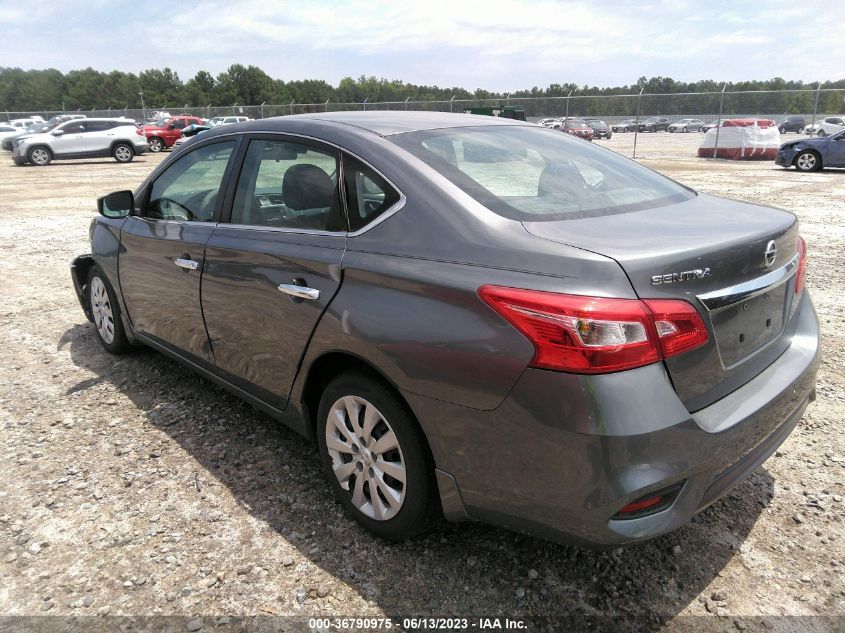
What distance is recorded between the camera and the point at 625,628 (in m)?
2.12

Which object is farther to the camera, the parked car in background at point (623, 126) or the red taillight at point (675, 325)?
the parked car in background at point (623, 126)

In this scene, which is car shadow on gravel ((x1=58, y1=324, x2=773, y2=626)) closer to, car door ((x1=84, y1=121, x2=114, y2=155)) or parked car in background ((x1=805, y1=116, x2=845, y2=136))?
car door ((x1=84, y1=121, x2=114, y2=155))

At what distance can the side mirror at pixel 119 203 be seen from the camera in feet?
13.0

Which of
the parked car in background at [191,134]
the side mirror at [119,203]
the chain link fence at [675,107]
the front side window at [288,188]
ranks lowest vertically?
the side mirror at [119,203]

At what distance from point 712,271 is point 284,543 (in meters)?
1.96

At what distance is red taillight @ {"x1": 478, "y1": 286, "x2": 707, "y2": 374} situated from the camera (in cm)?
178

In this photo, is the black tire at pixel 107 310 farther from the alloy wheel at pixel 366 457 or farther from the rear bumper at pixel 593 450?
the rear bumper at pixel 593 450

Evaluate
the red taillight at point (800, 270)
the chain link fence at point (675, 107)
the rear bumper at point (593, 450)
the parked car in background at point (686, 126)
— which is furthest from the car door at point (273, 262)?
the parked car in background at point (686, 126)

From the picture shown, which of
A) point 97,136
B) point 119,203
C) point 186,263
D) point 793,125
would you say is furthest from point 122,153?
point 793,125

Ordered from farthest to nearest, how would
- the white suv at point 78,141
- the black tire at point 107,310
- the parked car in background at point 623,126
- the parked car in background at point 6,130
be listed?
the parked car in background at point 6,130
the parked car in background at point 623,126
the white suv at point 78,141
the black tire at point 107,310

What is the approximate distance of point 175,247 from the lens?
343 centimetres

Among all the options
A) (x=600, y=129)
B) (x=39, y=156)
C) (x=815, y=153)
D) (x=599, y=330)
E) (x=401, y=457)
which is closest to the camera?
(x=599, y=330)

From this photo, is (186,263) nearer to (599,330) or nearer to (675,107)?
(599,330)

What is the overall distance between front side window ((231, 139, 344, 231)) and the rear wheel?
27229 millimetres
